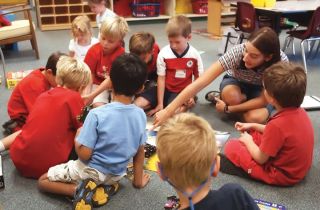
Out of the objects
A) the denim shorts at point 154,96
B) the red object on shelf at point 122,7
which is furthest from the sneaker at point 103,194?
the red object on shelf at point 122,7

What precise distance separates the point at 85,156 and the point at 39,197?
0.36 m

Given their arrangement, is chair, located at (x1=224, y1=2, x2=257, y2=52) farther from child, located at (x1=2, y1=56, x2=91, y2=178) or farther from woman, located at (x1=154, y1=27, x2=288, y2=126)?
child, located at (x1=2, y1=56, x2=91, y2=178)

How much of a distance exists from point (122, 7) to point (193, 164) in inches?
244

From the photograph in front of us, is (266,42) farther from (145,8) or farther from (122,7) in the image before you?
(122,7)

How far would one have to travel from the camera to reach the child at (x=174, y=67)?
267 centimetres

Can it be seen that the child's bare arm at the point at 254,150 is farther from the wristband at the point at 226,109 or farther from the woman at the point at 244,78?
the wristband at the point at 226,109

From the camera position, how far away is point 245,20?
4.03m

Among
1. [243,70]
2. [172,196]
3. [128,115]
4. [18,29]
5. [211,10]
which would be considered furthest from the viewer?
[211,10]

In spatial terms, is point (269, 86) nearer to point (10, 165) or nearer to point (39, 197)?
point (39, 197)

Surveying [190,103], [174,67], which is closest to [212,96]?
[190,103]

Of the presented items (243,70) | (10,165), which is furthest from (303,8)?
(10,165)

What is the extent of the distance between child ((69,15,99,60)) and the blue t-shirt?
5.23 feet

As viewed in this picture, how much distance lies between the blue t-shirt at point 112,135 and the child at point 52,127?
22 centimetres

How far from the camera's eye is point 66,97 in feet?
5.95
